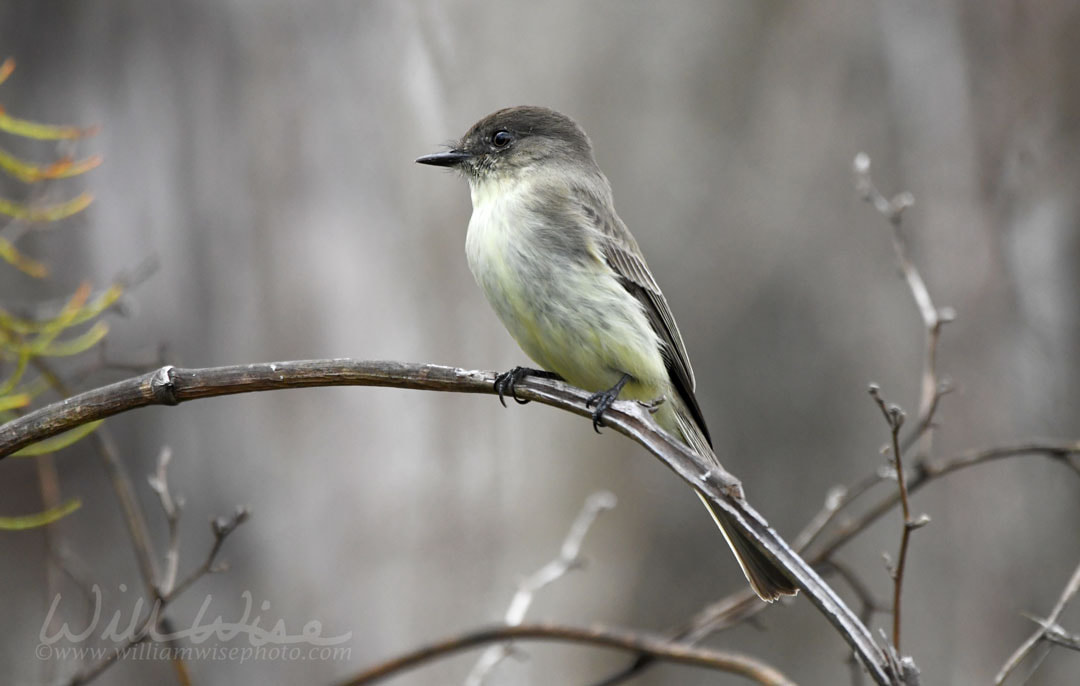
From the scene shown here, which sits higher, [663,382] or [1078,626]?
[663,382]

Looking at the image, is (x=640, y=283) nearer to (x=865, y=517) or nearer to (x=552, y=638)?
(x=865, y=517)

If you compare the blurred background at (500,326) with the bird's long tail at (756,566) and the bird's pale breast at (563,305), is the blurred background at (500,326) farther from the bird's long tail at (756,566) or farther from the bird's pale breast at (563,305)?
the bird's long tail at (756,566)

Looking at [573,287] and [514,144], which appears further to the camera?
[514,144]

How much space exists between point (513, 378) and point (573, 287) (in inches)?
30.0

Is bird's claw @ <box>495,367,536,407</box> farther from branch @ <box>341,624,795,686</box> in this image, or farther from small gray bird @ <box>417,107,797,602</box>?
branch @ <box>341,624,795,686</box>

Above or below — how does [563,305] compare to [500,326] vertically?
above

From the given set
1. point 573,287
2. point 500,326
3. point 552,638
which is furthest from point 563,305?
point 500,326

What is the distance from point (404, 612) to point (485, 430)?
1.01m

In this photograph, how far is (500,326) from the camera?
5598 mm

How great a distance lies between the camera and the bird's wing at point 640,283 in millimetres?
3820

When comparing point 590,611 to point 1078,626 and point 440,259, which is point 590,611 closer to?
point 440,259

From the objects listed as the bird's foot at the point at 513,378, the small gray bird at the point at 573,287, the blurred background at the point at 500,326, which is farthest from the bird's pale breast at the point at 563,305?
the blurred background at the point at 500,326

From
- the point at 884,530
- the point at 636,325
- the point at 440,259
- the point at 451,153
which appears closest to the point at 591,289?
the point at 636,325

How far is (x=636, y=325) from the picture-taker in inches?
146
